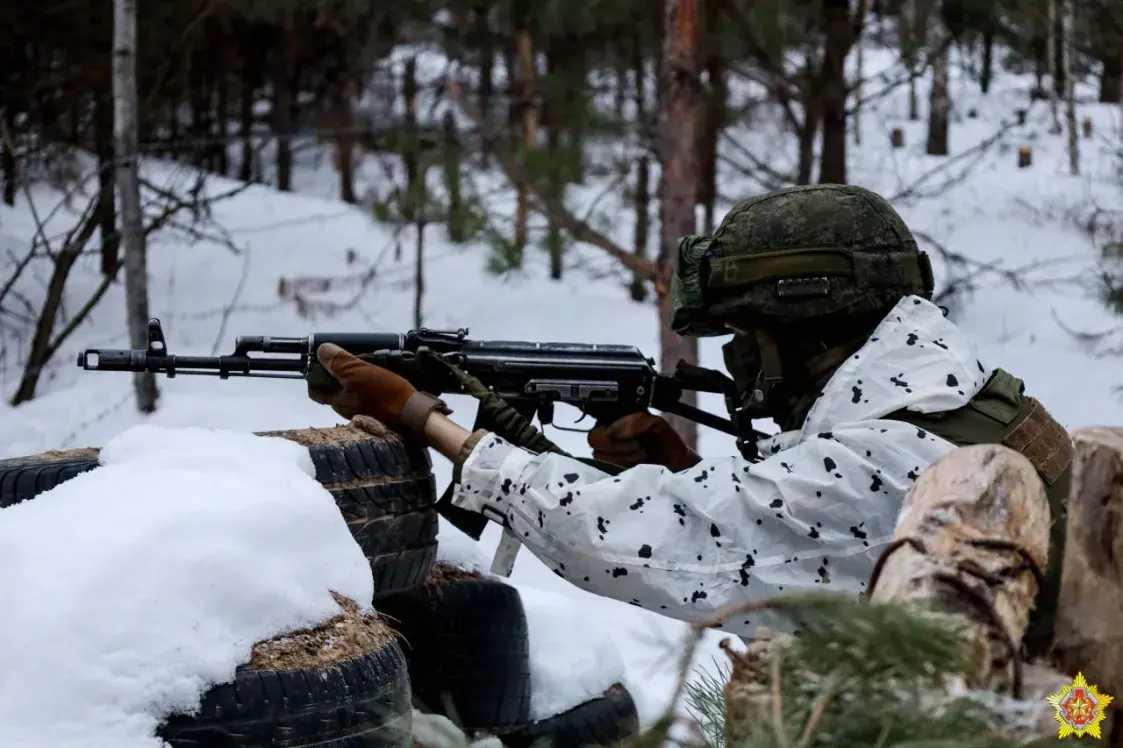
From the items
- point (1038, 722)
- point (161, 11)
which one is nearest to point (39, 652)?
point (1038, 722)

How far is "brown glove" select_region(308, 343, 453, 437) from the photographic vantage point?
10.2ft

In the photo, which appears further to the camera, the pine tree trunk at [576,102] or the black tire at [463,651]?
the pine tree trunk at [576,102]

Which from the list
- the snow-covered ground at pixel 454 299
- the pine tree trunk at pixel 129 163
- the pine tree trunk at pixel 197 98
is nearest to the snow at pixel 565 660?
the snow-covered ground at pixel 454 299

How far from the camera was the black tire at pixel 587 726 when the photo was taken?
3.51 meters

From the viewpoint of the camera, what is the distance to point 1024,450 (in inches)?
95.3

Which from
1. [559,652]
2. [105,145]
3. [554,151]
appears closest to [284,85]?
[105,145]

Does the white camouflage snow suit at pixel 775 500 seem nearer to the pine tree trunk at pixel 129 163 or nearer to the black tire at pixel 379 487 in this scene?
the black tire at pixel 379 487

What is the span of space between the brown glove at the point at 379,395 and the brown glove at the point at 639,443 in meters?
0.49

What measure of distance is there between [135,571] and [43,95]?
416 inches

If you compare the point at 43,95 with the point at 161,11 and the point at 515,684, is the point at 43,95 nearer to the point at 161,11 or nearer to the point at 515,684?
the point at 161,11

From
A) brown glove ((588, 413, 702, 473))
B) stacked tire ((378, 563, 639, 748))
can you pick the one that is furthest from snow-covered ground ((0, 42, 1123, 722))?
brown glove ((588, 413, 702, 473))

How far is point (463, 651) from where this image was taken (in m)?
3.46

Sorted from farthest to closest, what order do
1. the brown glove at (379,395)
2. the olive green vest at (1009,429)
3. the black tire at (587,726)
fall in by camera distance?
the black tire at (587,726), the brown glove at (379,395), the olive green vest at (1009,429)

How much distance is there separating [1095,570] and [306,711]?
1.39 meters
